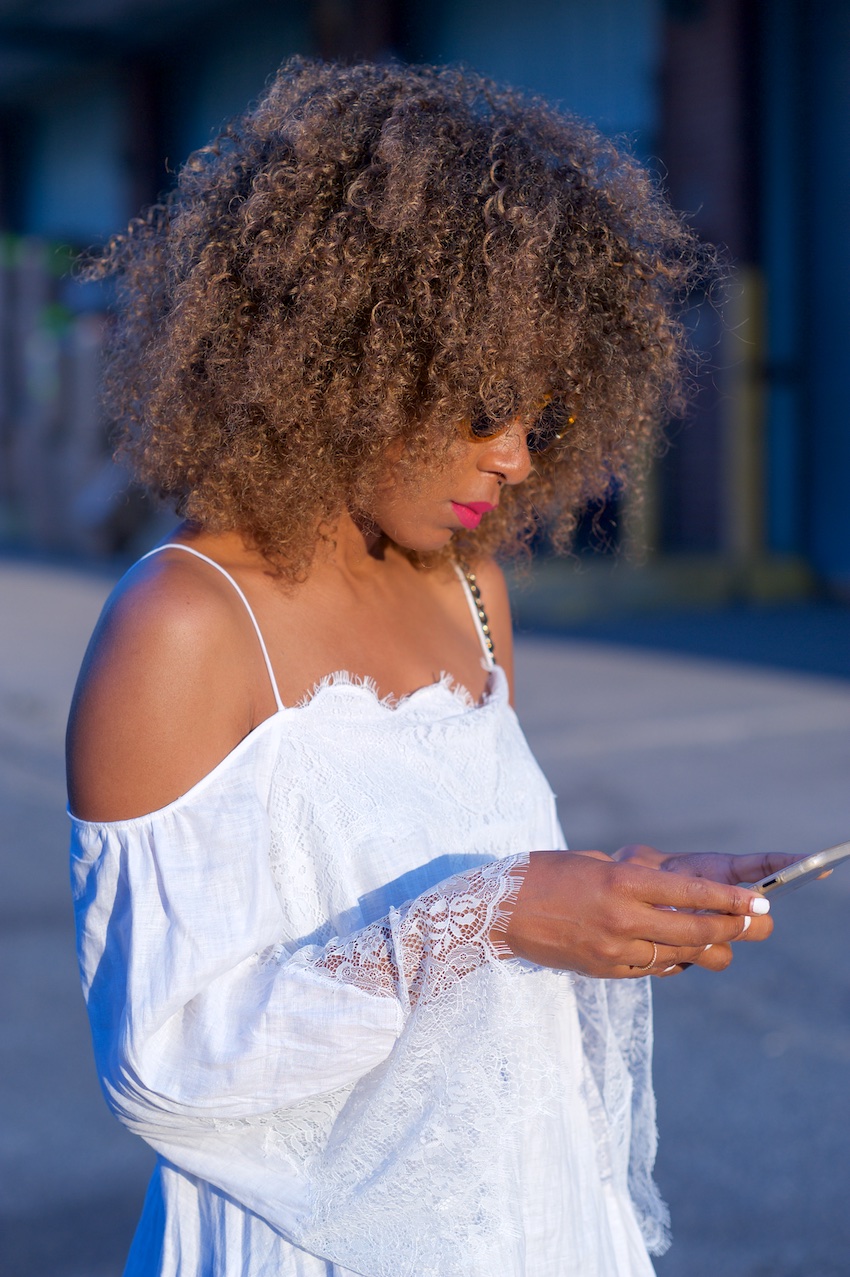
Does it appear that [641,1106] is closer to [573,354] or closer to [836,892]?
[573,354]

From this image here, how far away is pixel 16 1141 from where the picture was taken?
130 inches

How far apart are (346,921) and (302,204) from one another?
75cm

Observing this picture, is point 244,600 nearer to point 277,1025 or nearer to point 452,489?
point 452,489

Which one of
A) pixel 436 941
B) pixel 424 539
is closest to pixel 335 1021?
pixel 436 941

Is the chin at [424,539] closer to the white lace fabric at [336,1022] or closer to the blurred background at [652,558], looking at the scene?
the white lace fabric at [336,1022]

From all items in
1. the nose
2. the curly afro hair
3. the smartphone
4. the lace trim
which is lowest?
the smartphone

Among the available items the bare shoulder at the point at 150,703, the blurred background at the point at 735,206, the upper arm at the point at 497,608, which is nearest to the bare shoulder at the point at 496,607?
the upper arm at the point at 497,608

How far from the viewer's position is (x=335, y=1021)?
4.28 ft

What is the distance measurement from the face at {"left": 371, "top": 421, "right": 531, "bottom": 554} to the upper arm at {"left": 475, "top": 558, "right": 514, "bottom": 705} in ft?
1.18

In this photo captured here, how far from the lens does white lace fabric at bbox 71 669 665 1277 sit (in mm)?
1306

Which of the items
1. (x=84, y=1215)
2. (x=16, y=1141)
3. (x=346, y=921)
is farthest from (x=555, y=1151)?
(x=16, y=1141)

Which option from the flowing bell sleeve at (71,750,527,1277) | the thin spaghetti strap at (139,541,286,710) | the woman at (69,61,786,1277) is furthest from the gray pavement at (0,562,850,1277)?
the thin spaghetti strap at (139,541,286,710)

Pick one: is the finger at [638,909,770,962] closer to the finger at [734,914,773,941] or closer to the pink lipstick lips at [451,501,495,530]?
the finger at [734,914,773,941]

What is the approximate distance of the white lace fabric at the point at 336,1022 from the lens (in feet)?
4.28
